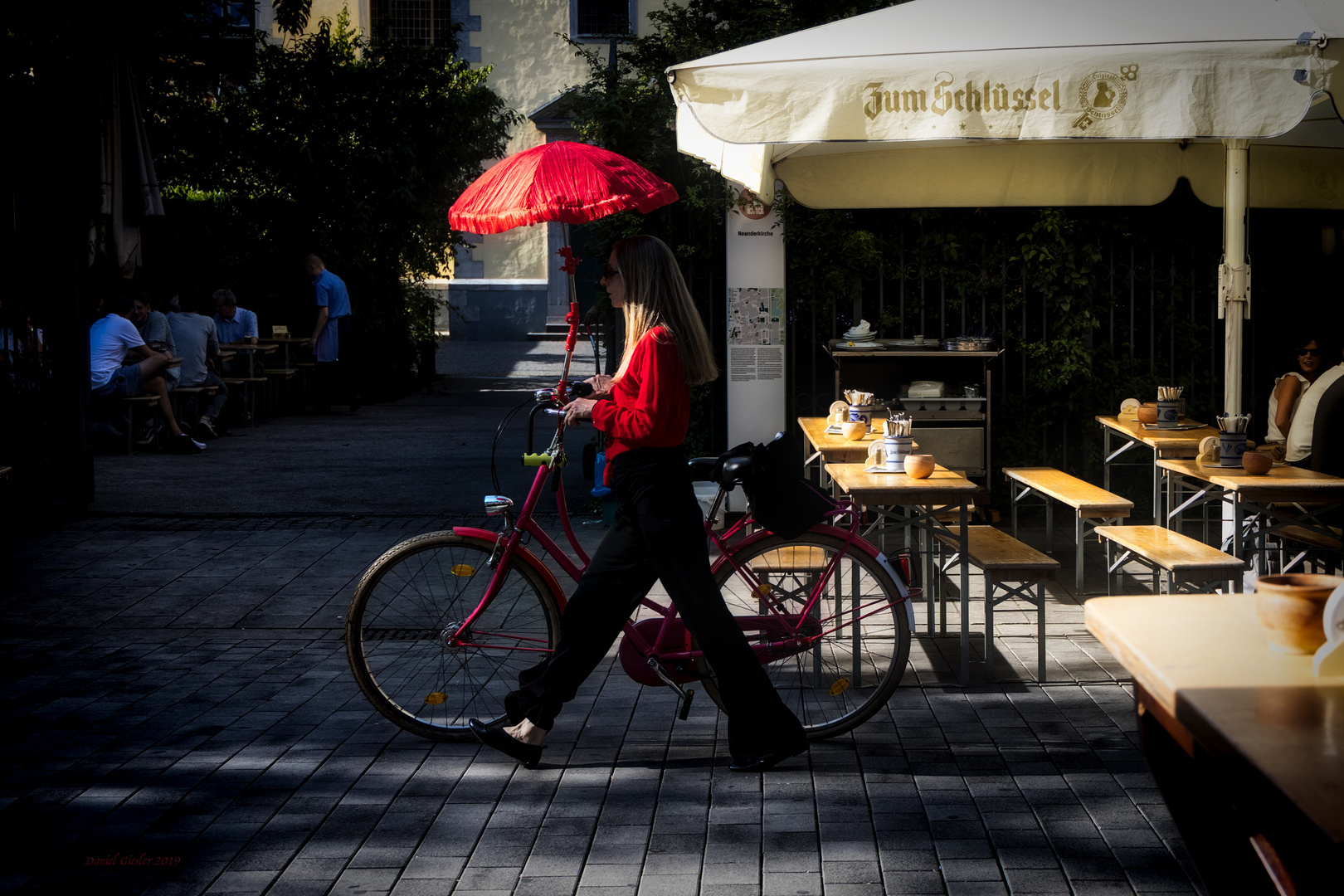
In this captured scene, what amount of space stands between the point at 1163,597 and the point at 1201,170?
651 cm

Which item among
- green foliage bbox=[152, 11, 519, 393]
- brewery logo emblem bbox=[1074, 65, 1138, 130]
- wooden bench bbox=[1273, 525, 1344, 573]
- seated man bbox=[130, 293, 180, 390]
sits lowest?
wooden bench bbox=[1273, 525, 1344, 573]

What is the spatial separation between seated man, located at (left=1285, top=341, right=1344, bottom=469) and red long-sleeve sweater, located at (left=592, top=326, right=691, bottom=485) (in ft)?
13.0

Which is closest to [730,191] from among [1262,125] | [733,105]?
[733,105]

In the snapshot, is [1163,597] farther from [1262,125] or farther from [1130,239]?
[1130,239]

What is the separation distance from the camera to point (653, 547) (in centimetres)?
441

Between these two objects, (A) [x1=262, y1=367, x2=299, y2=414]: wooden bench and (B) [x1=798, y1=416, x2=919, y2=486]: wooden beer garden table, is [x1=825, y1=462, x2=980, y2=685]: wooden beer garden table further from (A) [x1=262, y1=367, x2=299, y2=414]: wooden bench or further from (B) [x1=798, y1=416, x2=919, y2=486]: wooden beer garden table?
(A) [x1=262, y1=367, x2=299, y2=414]: wooden bench

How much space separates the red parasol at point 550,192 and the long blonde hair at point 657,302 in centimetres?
153

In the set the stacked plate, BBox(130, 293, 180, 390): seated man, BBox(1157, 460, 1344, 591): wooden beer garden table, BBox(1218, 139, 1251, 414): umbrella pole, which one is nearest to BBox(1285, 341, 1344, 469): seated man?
BBox(1157, 460, 1344, 591): wooden beer garden table

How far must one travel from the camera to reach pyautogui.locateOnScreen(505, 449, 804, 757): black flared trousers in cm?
441

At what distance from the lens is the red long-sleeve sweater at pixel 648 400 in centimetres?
433

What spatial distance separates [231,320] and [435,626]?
11884mm

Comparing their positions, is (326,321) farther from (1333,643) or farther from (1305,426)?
(1333,643)

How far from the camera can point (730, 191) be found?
9.04m

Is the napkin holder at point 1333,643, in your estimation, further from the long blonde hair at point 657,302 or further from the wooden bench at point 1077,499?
the wooden bench at point 1077,499
